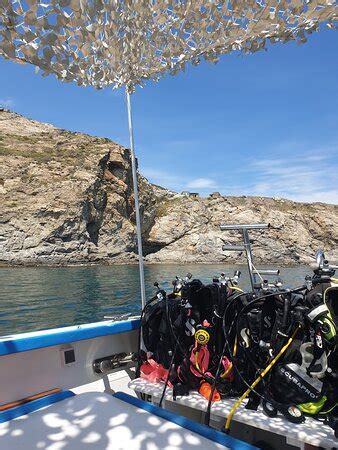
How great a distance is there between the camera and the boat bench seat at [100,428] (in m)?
1.64

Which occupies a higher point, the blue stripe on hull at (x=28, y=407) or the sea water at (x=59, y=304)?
the blue stripe on hull at (x=28, y=407)

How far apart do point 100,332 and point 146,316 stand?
0.48 metres

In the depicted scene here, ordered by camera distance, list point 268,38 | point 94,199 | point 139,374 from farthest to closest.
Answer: point 94,199 → point 139,374 → point 268,38

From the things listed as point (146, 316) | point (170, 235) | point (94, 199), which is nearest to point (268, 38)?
point (146, 316)

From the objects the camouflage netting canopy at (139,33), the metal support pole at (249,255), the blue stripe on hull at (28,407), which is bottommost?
the blue stripe on hull at (28,407)

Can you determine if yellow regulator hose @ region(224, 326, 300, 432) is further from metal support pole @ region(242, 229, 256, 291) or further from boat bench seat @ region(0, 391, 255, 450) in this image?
metal support pole @ region(242, 229, 256, 291)

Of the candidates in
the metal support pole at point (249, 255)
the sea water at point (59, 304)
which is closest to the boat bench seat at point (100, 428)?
the metal support pole at point (249, 255)

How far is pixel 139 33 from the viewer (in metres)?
2.59

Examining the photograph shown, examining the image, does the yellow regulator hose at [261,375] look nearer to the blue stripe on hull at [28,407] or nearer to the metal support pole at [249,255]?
the metal support pole at [249,255]

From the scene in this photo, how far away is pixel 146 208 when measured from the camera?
80562 mm

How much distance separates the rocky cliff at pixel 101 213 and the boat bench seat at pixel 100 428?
5334 cm

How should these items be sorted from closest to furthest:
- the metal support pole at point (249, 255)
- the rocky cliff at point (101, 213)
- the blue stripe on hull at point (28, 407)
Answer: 1. the blue stripe on hull at point (28, 407)
2. the metal support pole at point (249, 255)
3. the rocky cliff at point (101, 213)

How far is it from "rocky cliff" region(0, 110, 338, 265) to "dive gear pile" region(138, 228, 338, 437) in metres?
52.7

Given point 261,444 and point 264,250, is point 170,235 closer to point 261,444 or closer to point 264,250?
point 264,250
